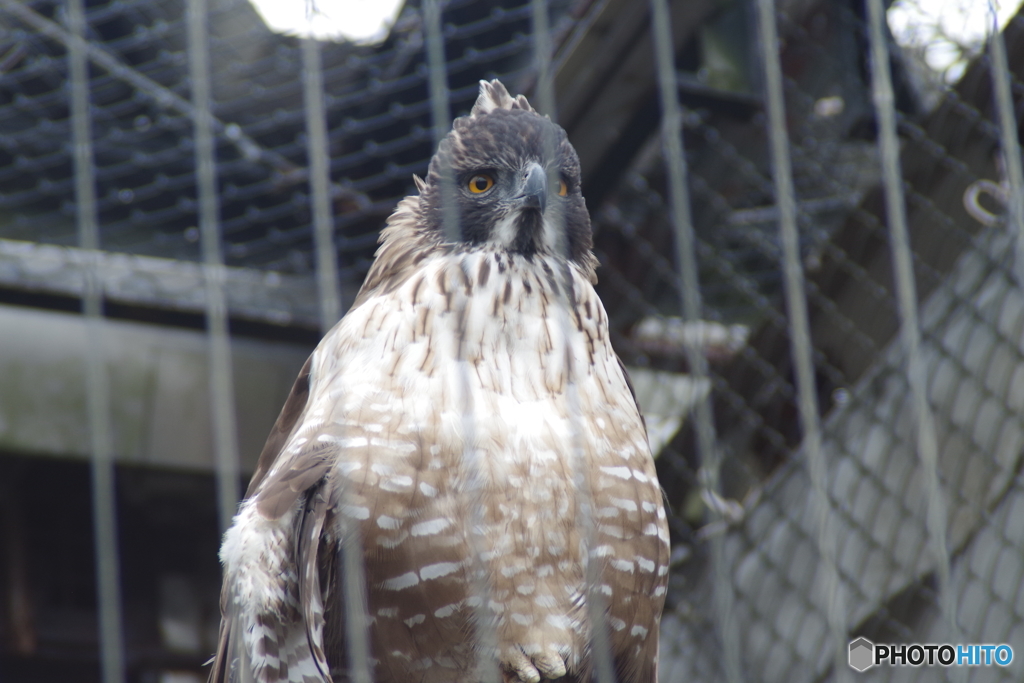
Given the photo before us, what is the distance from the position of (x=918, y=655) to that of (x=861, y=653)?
0.16 metres

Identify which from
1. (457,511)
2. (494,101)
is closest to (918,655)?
(457,511)

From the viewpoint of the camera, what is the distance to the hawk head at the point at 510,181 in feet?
6.26

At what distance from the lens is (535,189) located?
6.16 ft

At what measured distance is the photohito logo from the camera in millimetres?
2666

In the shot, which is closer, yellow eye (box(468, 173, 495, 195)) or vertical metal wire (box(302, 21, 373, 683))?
vertical metal wire (box(302, 21, 373, 683))

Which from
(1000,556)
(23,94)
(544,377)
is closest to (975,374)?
(1000,556)

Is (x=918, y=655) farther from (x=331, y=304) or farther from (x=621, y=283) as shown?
(x=331, y=304)

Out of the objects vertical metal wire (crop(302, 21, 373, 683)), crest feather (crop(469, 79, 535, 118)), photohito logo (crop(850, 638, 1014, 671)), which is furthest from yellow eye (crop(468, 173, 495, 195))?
photohito logo (crop(850, 638, 1014, 671))

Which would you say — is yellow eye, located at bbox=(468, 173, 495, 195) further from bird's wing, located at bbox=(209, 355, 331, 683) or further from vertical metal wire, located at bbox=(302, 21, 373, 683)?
bird's wing, located at bbox=(209, 355, 331, 683)

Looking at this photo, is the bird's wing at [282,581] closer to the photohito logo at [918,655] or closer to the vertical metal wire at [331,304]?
the vertical metal wire at [331,304]

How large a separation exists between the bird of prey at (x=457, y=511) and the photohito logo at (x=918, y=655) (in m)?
1.26

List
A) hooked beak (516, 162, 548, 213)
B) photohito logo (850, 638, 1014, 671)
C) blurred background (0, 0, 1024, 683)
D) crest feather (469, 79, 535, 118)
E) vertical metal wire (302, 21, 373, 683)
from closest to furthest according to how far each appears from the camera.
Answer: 1. vertical metal wire (302, 21, 373, 683)
2. hooked beak (516, 162, 548, 213)
3. crest feather (469, 79, 535, 118)
4. photohito logo (850, 638, 1014, 671)
5. blurred background (0, 0, 1024, 683)

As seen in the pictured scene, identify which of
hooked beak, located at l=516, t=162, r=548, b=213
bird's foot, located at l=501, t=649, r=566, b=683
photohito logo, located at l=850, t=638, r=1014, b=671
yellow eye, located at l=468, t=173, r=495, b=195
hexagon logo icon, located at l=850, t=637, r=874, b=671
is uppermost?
yellow eye, located at l=468, t=173, r=495, b=195

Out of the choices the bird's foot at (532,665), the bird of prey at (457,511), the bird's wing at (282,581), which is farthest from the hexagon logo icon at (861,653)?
the bird's wing at (282,581)
